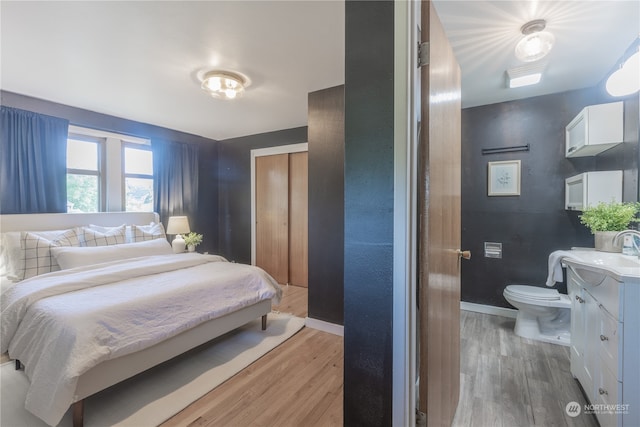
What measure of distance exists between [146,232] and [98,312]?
208 cm

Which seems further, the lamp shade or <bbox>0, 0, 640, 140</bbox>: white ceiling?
the lamp shade

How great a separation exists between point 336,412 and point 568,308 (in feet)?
7.47

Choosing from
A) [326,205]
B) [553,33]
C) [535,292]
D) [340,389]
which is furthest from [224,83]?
[535,292]

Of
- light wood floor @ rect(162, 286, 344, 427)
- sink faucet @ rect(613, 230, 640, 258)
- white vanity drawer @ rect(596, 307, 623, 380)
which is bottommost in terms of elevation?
light wood floor @ rect(162, 286, 344, 427)

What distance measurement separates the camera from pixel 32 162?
9.43 ft

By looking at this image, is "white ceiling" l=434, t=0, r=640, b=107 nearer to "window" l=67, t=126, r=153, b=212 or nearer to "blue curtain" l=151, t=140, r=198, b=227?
"blue curtain" l=151, t=140, r=198, b=227

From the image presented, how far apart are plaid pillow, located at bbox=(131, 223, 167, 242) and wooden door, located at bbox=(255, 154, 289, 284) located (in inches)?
56.0

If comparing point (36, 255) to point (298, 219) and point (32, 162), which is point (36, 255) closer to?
point (32, 162)

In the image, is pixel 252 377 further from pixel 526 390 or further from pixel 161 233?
pixel 161 233

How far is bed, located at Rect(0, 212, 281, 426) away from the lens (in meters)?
1.51

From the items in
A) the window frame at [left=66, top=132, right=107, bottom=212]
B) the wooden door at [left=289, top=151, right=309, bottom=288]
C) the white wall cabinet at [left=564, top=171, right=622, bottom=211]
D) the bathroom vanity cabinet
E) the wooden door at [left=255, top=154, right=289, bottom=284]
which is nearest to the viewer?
the bathroom vanity cabinet

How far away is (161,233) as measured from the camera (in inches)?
145

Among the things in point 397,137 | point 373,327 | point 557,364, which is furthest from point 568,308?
point 397,137
